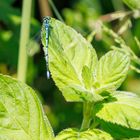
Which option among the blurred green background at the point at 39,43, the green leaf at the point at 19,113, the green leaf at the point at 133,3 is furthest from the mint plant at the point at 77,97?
the blurred green background at the point at 39,43

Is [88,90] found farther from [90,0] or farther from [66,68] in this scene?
[90,0]

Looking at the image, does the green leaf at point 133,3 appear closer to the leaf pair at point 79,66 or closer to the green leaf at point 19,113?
the leaf pair at point 79,66

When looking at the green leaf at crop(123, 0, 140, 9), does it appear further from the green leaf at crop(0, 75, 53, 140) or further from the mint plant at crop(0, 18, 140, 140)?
the green leaf at crop(0, 75, 53, 140)

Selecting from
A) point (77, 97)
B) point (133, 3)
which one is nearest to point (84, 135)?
point (77, 97)

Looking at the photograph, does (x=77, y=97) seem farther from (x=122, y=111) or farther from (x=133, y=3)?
(x=133, y=3)

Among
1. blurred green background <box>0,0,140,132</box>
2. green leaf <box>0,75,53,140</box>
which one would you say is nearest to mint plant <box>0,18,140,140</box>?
green leaf <box>0,75,53,140</box>

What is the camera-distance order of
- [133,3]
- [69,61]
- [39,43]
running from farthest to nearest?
[39,43] → [133,3] → [69,61]

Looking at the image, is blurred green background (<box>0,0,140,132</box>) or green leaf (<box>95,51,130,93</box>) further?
blurred green background (<box>0,0,140,132</box>)
